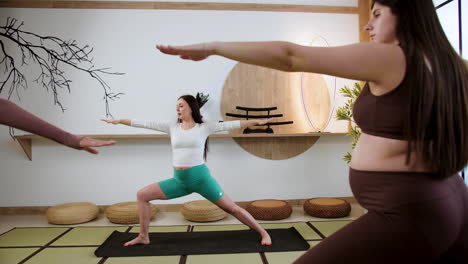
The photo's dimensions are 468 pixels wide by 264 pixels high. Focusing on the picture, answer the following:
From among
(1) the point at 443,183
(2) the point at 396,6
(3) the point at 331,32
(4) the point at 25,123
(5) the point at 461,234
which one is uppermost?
(3) the point at 331,32

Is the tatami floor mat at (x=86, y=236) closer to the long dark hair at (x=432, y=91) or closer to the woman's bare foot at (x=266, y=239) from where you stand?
the woman's bare foot at (x=266, y=239)

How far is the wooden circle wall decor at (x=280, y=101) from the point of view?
178 inches

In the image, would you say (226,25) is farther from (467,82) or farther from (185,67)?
(467,82)

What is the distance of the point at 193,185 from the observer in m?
3.14

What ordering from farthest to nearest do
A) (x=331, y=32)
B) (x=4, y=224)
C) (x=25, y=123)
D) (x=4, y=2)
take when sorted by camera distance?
(x=331, y=32), (x=4, y=2), (x=4, y=224), (x=25, y=123)

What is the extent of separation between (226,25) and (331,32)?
149 centimetres

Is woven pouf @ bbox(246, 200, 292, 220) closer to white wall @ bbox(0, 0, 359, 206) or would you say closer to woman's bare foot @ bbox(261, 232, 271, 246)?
white wall @ bbox(0, 0, 359, 206)

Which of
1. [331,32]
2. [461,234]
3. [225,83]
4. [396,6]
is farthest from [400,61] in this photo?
[331,32]

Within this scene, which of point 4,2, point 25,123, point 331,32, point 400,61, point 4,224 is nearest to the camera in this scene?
point 400,61

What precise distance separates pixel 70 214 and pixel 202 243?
177 cm

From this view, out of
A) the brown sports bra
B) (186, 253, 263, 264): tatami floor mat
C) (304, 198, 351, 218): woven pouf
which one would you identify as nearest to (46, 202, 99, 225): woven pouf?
(186, 253, 263, 264): tatami floor mat

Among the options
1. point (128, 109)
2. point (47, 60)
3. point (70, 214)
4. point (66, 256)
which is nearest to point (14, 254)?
point (66, 256)

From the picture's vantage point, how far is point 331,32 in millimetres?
4711

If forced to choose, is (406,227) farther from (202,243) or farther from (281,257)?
(202,243)
